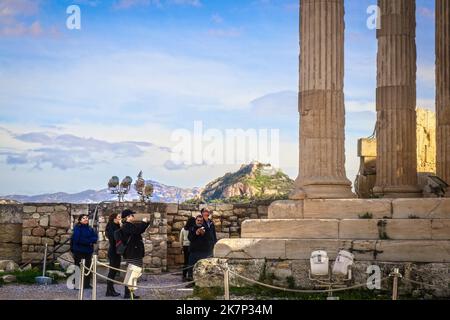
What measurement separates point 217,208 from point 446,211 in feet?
33.9

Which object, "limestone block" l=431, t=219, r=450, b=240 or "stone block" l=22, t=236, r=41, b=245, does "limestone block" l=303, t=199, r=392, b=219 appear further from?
"stone block" l=22, t=236, r=41, b=245

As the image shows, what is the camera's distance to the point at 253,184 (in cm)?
4197

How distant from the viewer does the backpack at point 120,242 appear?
67.9 ft

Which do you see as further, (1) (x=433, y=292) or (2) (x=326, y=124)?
(2) (x=326, y=124)

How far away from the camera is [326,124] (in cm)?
2030

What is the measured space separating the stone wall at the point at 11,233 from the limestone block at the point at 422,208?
11.2 metres

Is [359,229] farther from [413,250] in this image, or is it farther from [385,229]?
[413,250]

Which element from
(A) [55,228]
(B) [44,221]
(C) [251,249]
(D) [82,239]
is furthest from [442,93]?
(B) [44,221]

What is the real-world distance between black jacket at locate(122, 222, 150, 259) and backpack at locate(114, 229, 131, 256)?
48 mm

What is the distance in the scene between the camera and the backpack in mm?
20703

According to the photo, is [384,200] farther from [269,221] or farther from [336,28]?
[336,28]

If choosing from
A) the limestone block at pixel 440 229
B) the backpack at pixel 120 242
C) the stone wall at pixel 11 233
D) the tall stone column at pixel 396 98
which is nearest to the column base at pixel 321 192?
the limestone block at pixel 440 229

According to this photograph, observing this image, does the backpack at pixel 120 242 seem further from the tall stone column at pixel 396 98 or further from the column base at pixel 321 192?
the tall stone column at pixel 396 98
